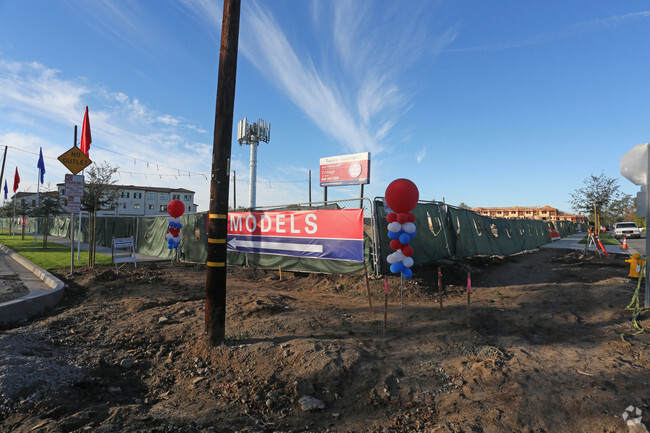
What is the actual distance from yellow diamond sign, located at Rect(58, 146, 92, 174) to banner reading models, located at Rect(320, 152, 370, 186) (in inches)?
561

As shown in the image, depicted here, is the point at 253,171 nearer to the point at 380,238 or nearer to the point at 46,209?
the point at 46,209

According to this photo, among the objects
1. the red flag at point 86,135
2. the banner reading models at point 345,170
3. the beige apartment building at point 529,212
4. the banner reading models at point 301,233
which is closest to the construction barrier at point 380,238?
the banner reading models at point 301,233

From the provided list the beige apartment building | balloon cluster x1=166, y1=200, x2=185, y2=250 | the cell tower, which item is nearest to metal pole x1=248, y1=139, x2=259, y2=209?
the cell tower

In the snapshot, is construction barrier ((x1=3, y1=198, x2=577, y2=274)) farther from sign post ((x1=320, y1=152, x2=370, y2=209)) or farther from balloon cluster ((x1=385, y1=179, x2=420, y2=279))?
sign post ((x1=320, y1=152, x2=370, y2=209))

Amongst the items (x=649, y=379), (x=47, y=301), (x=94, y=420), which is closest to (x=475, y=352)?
(x=649, y=379)

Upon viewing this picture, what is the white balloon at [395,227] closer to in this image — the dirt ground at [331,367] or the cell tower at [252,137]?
the dirt ground at [331,367]

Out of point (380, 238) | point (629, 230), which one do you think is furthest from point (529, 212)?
point (380, 238)

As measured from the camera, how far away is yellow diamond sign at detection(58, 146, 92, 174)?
9594mm

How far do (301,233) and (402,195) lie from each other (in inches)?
178

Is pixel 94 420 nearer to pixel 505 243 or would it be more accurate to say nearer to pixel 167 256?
pixel 167 256

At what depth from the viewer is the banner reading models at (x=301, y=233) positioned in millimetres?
8664

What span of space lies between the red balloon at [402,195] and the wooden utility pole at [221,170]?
304 centimetres

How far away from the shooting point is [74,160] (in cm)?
981

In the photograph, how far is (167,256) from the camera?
15.2m
